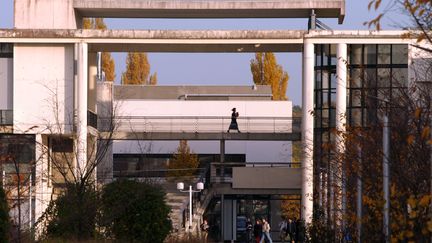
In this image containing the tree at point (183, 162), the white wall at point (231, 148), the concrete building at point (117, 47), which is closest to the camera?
the concrete building at point (117, 47)

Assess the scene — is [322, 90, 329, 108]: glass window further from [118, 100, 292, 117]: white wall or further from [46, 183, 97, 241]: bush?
[46, 183, 97, 241]: bush

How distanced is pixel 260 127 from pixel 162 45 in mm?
11163

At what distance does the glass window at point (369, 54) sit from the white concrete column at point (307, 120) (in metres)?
2.49

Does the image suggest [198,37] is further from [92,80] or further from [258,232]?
[258,232]

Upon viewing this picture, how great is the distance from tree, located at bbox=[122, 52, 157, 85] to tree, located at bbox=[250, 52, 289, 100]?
356 inches

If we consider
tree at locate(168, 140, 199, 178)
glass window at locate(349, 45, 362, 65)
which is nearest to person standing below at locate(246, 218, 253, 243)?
tree at locate(168, 140, 199, 178)

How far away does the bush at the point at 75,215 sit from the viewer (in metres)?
35.2

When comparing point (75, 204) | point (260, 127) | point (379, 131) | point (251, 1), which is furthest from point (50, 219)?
point (260, 127)

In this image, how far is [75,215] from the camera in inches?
1387

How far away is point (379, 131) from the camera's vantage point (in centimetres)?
2619

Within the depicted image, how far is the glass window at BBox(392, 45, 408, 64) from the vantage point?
56.3 meters

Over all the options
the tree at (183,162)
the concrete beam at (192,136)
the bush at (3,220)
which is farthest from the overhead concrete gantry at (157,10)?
the bush at (3,220)

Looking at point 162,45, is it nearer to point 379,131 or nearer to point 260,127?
point 260,127

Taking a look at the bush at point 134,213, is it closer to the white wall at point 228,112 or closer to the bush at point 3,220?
the bush at point 3,220
